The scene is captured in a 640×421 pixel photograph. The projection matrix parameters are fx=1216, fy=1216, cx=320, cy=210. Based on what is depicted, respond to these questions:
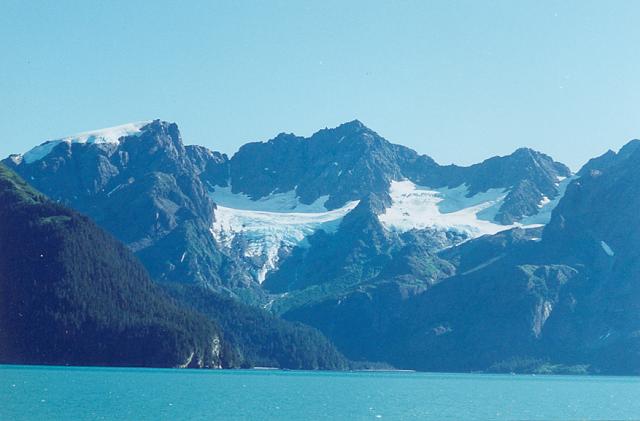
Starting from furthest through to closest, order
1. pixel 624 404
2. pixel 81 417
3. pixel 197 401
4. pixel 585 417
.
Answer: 1. pixel 624 404
2. pixel 197 401
3. pixel 585 417
4. pixel 81 417

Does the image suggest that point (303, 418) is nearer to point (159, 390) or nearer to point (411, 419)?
point (411, 419)

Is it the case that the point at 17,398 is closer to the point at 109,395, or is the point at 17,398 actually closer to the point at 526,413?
the point at 109,395

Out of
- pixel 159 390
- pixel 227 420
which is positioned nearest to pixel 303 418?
pixel 227 420

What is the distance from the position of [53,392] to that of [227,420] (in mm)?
43004

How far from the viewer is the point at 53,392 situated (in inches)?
6836

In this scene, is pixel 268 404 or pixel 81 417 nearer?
pixel 81 417

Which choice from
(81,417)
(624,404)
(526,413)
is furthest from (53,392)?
(624,404)

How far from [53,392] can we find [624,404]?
91740 millimetres

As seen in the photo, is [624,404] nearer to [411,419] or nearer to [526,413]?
[526,413]

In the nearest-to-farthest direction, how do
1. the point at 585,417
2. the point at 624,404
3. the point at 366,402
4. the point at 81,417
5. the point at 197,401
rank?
the point at 81,417
the point at 585,417
the point at 197,401
the point at 366,402
the point at 624,404

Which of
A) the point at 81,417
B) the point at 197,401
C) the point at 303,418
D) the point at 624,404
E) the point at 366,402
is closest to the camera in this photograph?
the point at 81,417

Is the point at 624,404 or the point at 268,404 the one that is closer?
the point at 268,404

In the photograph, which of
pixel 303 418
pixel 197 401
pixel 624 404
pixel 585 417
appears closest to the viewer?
pixel 303 418

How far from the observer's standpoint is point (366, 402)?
187 metres
